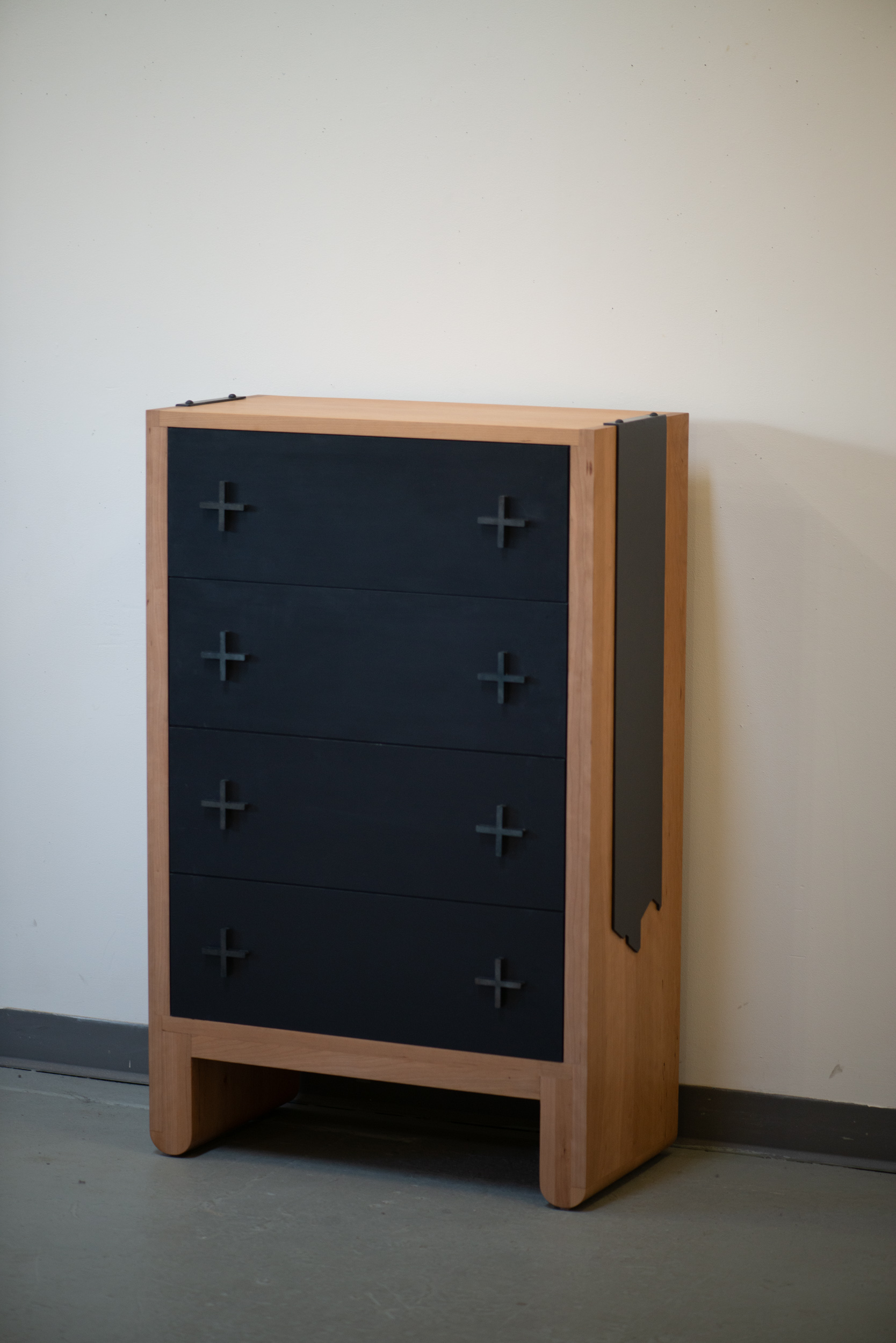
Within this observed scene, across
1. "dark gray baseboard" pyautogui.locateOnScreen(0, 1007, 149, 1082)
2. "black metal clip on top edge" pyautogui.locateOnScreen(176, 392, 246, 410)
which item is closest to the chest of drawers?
"black metal clip on top edge" pyautogui.locateOnScreen(176, 392, 246, 410)

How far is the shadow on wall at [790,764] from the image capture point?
9.39ft

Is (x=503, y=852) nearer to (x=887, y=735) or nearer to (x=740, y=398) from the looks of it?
(x=887, y=735)

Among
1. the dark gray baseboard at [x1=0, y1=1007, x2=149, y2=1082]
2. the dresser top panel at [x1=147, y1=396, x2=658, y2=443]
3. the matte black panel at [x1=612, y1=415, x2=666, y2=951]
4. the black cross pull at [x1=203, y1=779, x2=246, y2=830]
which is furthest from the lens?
the dark gray baseboard at [x1=0, y1=1007, x2=149, y2=1082]

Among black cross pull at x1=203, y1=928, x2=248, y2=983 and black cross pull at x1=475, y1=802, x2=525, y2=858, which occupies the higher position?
black cross pull at x1=475, y1=802, x2=525, y2=858

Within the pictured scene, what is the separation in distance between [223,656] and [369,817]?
38 centimetres

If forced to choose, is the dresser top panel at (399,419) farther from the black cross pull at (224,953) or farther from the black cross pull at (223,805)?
the black cross pull at (224,953)

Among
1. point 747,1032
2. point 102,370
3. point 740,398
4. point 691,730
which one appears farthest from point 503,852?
point 102,370

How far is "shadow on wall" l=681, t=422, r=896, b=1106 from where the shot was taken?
2.86 metres

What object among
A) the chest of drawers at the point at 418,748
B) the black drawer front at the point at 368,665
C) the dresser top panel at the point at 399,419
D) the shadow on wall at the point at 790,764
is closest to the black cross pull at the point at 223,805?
the chest of drawers at the point at 418,748

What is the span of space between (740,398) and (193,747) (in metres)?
1.18

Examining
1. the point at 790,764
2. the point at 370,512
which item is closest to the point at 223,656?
the point at 370,512

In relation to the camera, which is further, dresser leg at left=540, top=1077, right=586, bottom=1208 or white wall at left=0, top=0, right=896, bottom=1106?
white wall at left=0, top=0, right=896, bottom=1106

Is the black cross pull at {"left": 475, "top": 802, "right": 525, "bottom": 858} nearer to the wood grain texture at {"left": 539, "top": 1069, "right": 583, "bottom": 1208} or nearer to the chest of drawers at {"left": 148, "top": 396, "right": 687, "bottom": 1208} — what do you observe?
the chest of drawers at {"left": 148, "top": 396, "right": 687, "bottom": 1208}

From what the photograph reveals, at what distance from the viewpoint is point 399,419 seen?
2590mm
